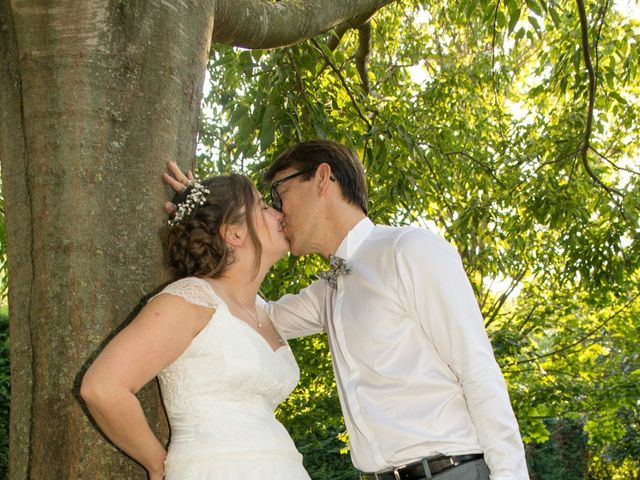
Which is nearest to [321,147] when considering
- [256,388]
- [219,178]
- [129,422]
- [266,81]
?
[219,178]

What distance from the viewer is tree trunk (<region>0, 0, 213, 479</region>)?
2.06m

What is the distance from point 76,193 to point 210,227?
1.68 feet

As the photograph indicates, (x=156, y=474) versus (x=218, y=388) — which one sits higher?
(x=218, y=388)

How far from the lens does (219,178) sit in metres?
2.59

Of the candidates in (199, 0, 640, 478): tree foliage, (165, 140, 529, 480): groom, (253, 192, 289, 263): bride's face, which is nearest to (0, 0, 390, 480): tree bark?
(165, 140, 529, 480): groom

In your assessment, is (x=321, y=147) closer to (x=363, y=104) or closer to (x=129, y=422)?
(x=129, y=422)

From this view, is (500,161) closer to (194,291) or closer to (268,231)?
(268,231)

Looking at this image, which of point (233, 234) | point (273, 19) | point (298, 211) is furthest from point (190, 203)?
point (273, 19)

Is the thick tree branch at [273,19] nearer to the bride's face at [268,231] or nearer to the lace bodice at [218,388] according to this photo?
the bride's face at [268,231]

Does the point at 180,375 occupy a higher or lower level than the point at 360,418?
higher

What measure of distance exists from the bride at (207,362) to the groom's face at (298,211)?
0.78 ft

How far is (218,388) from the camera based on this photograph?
234 centimetres

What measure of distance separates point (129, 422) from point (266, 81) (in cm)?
324

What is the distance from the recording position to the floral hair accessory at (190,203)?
2268mm
